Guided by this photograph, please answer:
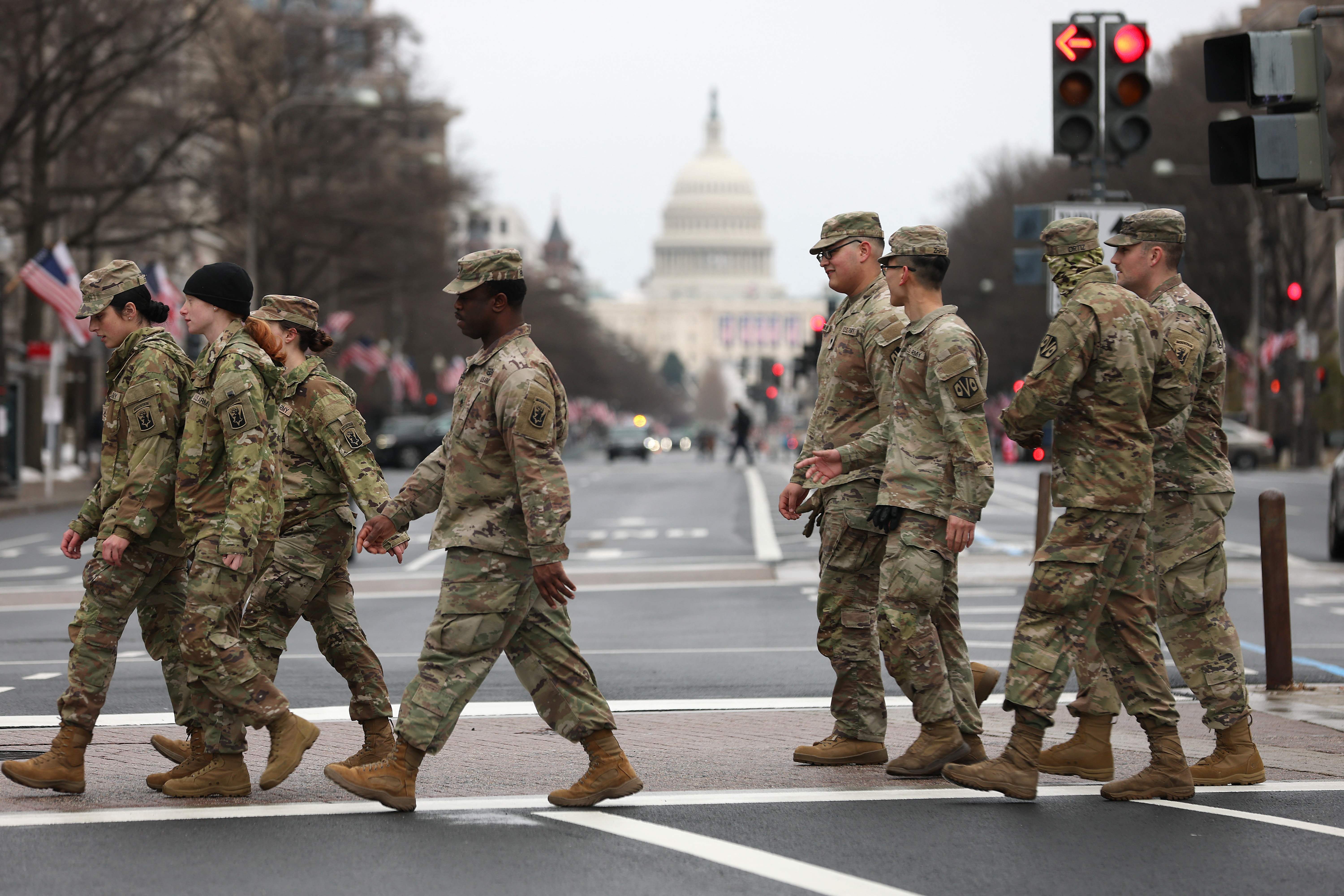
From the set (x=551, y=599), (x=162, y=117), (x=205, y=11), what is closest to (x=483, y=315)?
(x=551, y=599)

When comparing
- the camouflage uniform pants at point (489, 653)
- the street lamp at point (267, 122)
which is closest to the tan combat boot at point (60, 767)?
the camouflage uniform pants at point (489, 653)

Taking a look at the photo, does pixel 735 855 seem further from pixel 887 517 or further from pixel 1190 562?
pixel 1190 562

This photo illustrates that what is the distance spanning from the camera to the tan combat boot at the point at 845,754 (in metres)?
7.45

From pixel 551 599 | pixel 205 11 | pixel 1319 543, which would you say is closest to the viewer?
pixel 551 599

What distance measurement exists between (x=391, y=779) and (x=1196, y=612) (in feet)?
9.62

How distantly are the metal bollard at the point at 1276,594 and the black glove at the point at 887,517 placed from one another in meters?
3.45

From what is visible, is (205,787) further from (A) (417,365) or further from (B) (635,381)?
(B) (635,381)

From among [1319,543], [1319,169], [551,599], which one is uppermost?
[1319,169]

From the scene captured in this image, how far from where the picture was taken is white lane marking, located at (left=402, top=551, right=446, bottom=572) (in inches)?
762

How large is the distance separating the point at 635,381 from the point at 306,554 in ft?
445

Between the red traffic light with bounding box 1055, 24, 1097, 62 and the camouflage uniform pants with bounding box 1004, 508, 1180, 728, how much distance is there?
7.04 metres

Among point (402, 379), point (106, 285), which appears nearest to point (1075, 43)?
point (106, 285)

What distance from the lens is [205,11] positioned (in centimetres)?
3462

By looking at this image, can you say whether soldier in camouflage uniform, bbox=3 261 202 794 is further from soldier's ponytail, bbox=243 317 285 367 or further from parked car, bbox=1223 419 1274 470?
parked car, bbox=1223 419 1274 470
